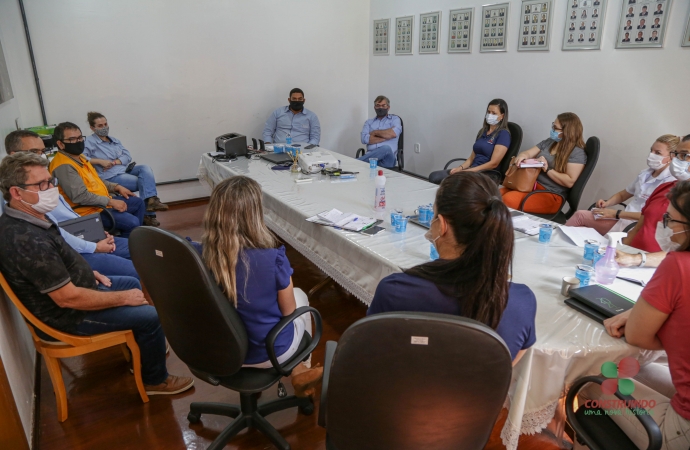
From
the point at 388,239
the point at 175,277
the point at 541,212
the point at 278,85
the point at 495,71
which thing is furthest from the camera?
the point at 278,85

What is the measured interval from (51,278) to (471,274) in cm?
155

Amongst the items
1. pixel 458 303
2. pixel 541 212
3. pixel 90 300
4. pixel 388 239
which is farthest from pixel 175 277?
pixel 541 212

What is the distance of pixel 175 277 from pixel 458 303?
873 mm

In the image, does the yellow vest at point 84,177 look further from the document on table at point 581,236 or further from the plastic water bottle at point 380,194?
the document on table at point 581,236

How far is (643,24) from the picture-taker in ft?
9.95

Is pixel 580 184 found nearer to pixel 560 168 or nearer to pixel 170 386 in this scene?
pixel 560 168

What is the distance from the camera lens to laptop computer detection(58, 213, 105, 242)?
96.9 inches

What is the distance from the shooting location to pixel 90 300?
1.77 metres

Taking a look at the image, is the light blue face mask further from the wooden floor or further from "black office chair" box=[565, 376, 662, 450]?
"black office chair" box=[565, 376, 662, 450]

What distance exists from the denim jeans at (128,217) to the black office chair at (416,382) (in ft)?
8.09

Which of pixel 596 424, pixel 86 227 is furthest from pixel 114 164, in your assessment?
pixel 596 424

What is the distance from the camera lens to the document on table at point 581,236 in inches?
79.3

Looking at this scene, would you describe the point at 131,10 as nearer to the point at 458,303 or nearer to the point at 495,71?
the point at 495,71

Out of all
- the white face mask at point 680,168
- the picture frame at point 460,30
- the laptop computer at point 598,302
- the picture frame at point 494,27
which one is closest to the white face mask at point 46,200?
the laptop computer at point 598,302
